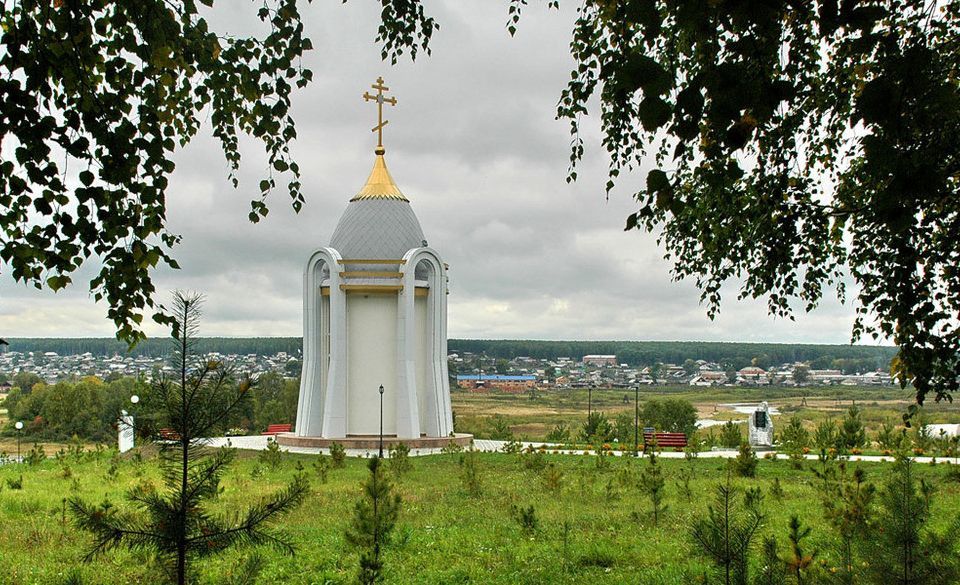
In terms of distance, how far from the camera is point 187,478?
15.7 ft

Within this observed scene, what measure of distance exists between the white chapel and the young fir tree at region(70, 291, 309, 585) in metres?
19.7

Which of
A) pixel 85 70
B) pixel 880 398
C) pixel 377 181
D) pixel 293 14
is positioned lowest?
pixel 880 398

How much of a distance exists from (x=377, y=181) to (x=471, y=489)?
13.9m

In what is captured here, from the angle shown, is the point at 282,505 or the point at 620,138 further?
the point at 620,138

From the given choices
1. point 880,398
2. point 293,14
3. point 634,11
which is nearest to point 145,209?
point 293,14

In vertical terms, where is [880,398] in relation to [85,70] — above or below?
below

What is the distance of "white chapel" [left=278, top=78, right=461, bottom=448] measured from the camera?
80.9 ft

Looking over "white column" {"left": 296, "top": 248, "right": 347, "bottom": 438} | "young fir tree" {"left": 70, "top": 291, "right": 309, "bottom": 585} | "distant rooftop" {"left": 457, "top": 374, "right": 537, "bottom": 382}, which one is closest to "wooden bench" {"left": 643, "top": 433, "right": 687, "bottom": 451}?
"white column" {"left": 296, "top": 248, "right": 347, "bottom": 438}

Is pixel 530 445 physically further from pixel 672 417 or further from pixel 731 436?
pixel 672 417

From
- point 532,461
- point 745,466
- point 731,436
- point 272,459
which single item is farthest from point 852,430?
point 272,459

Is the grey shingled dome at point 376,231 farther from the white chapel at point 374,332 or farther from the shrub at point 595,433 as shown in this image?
the shrub at point 595,433

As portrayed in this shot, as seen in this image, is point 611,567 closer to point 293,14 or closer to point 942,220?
point 942,220

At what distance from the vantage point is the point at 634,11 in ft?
8.15

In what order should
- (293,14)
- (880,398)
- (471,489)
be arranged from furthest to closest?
1. (880,398)
2. (471,489)
3. (293,14)
